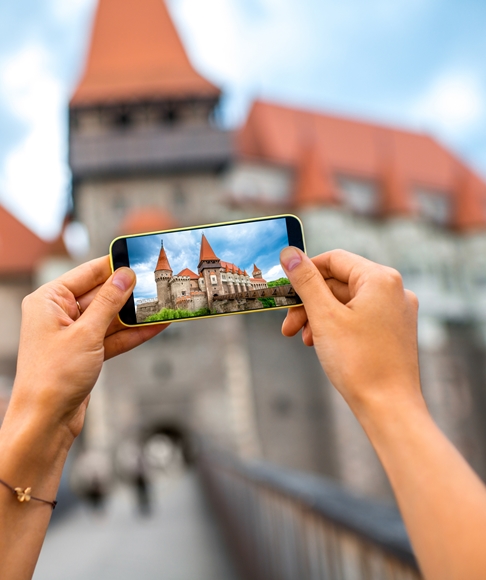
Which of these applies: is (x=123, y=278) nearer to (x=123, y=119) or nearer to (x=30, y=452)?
(x=30, y=452)

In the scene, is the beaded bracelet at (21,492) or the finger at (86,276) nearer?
the beaded bracelet at (21,492)

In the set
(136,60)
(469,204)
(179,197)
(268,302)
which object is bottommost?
(268,302)

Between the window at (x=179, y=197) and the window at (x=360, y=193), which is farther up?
the window at (x=360, y=193)

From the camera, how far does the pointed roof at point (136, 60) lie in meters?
20.6

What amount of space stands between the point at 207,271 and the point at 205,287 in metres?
0.03

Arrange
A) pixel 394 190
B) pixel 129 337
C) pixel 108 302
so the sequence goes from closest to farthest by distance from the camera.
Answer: pixel 108 302 → pixel 129 337 → pixel 394 190

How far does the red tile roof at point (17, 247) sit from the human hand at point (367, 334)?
22.1 m

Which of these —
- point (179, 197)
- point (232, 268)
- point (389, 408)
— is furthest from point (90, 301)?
point (179, 197)

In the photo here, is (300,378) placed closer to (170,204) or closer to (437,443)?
(170,204)

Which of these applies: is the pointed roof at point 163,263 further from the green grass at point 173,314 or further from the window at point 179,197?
the window at point 179,197

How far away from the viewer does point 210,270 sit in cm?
135

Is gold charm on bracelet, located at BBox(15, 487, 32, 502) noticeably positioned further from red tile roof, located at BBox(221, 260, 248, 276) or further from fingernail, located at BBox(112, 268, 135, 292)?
red tile roof, located at BBox(221, 260, 248, 276)

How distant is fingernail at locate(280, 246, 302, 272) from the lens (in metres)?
1.14

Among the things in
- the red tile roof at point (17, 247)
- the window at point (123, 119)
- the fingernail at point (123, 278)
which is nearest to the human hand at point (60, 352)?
the fingernail at point (123, 278)
